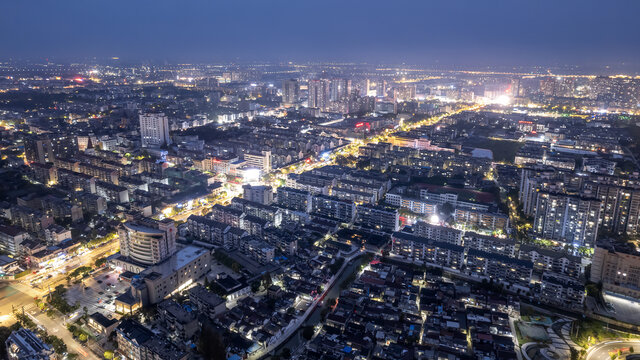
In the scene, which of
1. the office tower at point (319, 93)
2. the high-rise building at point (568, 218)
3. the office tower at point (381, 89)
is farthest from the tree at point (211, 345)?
the office tower at point (381, 89)

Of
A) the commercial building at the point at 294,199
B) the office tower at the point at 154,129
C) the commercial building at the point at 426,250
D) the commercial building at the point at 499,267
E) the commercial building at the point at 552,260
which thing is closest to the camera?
the commercial building at the point at 499,267

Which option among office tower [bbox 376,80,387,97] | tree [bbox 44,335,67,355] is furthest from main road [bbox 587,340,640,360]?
office tower [bbox 376,80,387,97]

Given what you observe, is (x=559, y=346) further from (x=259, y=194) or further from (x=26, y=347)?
(x=259, y=194)

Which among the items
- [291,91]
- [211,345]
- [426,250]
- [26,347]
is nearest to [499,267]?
[426,250]

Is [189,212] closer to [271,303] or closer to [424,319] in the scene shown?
[271,303]

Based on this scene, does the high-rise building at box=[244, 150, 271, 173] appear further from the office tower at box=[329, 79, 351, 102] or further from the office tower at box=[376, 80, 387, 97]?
the office tower at box=[376, 80, 387, 97]

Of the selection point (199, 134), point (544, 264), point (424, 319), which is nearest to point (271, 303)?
point (424, 319)

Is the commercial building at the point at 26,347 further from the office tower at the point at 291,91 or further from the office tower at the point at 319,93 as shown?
the office tower at the point at 291,91
